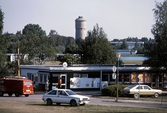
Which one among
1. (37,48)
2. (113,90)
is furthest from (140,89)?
(37,48)

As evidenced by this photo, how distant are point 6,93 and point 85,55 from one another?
132ft

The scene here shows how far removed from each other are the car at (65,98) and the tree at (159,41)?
72.4 ft

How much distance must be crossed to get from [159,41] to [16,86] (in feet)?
64.7

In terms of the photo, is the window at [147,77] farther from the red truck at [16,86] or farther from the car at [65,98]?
the car at [65,98]

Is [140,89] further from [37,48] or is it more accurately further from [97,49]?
[37,48]

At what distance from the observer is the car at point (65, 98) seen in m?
34.6

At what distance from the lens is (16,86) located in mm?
46219

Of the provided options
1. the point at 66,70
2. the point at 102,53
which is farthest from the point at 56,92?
the point at 102,53

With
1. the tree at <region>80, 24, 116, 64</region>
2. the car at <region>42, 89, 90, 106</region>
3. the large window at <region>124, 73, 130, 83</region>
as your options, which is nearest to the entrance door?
the large window at <region>124, 73, 130, 83</region>

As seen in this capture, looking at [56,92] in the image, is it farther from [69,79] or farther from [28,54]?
[28,54]

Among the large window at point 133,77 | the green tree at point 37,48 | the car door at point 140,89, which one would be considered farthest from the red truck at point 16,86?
the green tree at point 37,48

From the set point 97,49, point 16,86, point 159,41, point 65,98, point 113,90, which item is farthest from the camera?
point 97,49

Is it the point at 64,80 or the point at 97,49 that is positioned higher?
the point at 97,49

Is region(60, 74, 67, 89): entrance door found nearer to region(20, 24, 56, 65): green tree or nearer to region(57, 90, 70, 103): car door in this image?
region(57, 90, 70, 103): car door
